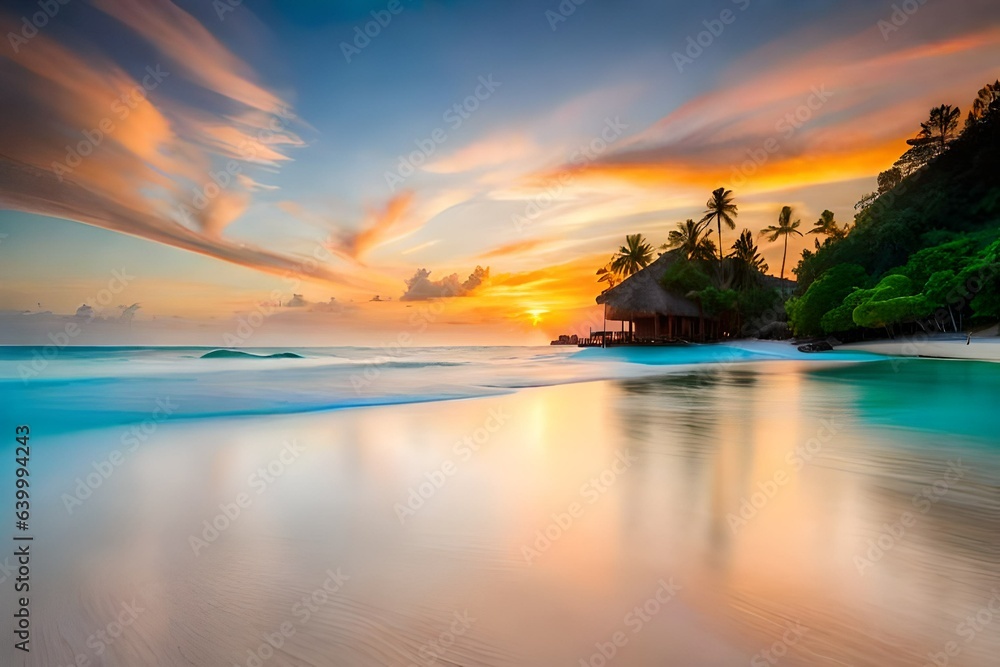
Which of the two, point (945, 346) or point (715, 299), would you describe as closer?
point (945, 346)

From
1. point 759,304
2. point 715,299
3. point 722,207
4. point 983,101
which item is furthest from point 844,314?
point 983,101

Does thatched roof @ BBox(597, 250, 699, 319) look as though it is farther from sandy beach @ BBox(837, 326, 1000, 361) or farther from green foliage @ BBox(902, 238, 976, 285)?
green foliage @ BBox(902, 238, 976, 285)

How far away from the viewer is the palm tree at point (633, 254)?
43.9m

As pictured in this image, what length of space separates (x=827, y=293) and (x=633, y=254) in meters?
19.5

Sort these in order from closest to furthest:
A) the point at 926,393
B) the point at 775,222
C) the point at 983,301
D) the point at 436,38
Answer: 1. the point at 926,393
2. the point at 436,38
3. the point at 983,301
4. the point at 775,222

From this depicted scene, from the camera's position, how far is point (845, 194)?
2270 centimetres

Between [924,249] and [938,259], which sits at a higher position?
[924,249]

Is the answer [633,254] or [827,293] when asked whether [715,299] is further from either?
[633,254]

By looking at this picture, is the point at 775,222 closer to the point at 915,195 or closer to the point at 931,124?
the point at 931,124

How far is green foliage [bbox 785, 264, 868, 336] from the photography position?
26.2 m

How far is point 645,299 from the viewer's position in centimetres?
3284

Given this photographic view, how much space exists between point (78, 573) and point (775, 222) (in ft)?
174

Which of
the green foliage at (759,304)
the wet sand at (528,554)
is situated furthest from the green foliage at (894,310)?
the wet sand at (528,554)

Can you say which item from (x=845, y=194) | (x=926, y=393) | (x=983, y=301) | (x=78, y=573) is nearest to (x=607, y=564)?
(x=78, y=573)
